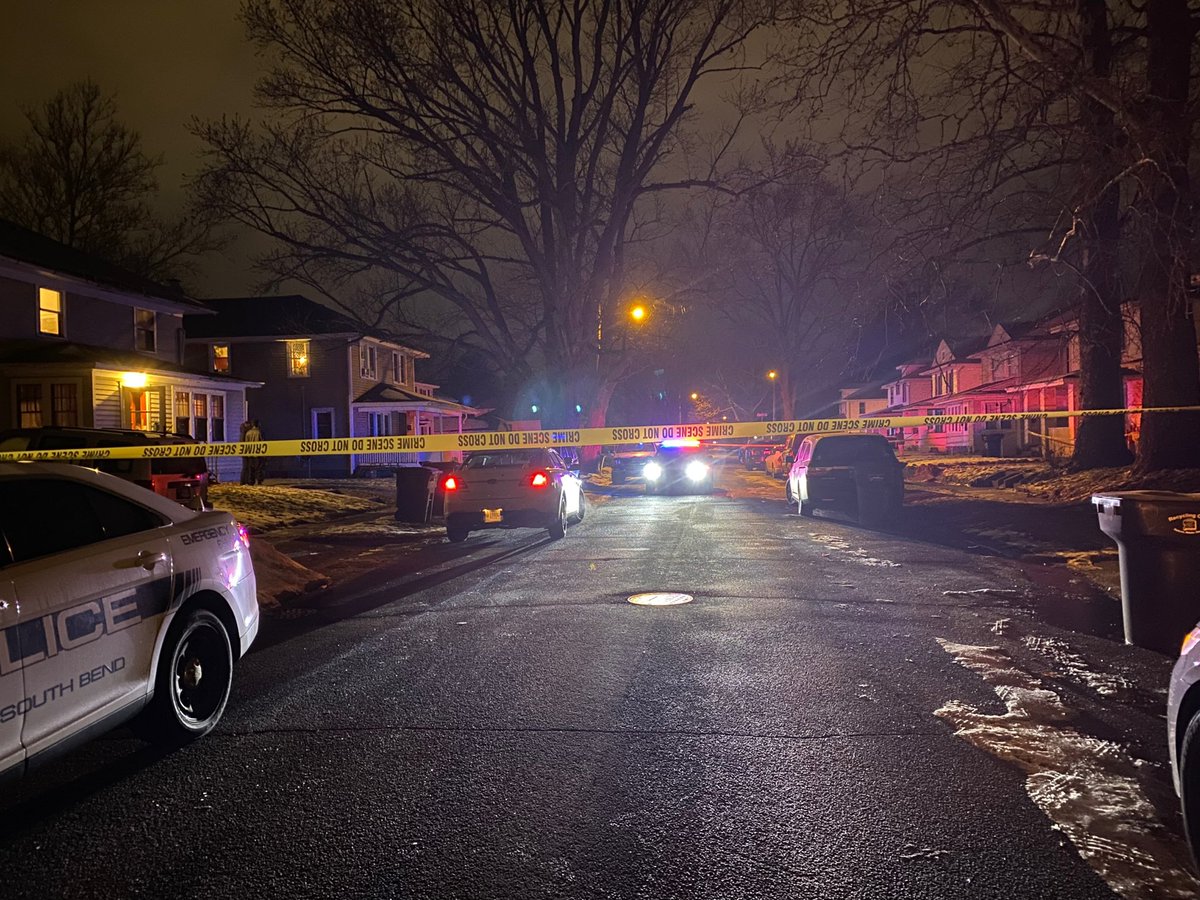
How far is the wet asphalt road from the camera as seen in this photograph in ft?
10.5

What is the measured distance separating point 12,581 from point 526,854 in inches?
91.4

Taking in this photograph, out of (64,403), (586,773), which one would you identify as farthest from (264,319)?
(586,773)

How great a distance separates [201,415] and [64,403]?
6282mm

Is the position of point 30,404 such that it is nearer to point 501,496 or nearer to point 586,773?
point 501,496

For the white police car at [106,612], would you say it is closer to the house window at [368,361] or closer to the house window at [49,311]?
the house window at [49,311]

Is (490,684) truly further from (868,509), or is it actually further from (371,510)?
(371,510)

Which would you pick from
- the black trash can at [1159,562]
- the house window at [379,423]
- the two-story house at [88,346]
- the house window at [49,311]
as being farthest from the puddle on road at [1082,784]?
the house window at [379,423]

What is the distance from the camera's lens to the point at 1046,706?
5.10 metres

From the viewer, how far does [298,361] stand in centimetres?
3938

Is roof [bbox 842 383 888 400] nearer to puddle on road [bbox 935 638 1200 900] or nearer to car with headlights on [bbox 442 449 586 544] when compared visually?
car with headlights on [bbox 442 449 586 544]

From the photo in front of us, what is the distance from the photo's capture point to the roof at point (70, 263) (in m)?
23.3

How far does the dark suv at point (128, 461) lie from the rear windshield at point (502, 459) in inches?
158

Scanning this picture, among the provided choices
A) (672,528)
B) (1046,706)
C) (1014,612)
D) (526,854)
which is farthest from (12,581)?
(672,528)

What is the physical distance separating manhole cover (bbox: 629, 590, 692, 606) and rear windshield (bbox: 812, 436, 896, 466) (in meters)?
8.61
